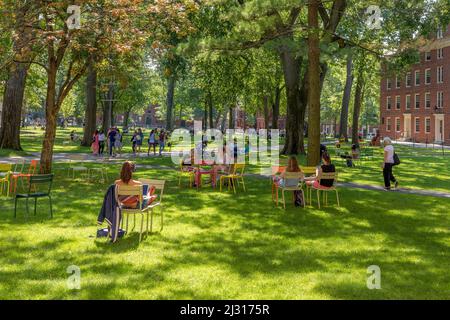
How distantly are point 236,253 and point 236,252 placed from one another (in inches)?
2.6

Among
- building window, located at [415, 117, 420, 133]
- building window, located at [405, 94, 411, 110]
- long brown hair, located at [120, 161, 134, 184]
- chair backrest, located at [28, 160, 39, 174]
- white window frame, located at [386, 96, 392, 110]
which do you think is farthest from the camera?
white window frame, located at [386, 96, 392, 110]

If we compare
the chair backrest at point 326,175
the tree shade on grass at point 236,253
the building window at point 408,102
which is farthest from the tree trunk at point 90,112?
the building window at point 408,102

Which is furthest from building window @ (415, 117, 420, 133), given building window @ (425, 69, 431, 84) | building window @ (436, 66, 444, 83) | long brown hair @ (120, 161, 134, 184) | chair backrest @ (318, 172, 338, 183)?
long brown hair @ (120, 161, 134, 184)

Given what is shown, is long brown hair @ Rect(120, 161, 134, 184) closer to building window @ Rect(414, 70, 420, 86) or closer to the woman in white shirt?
the woman in white shirt

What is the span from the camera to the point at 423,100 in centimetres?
5884

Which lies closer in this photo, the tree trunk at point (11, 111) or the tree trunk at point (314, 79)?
the tree trunk at point (314, 79)

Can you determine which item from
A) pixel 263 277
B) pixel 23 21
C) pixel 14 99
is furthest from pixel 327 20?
pixel 14 99

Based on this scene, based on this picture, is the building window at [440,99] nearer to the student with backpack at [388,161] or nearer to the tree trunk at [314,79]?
the student with backpack at [388,161]

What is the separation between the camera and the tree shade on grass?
19.7 feet

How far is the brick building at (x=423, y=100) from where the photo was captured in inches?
2168

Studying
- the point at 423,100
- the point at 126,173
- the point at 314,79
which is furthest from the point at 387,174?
the point at 423,100

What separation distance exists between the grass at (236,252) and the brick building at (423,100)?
4537 cm

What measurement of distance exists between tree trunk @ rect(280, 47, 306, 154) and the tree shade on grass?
15.9 metres
